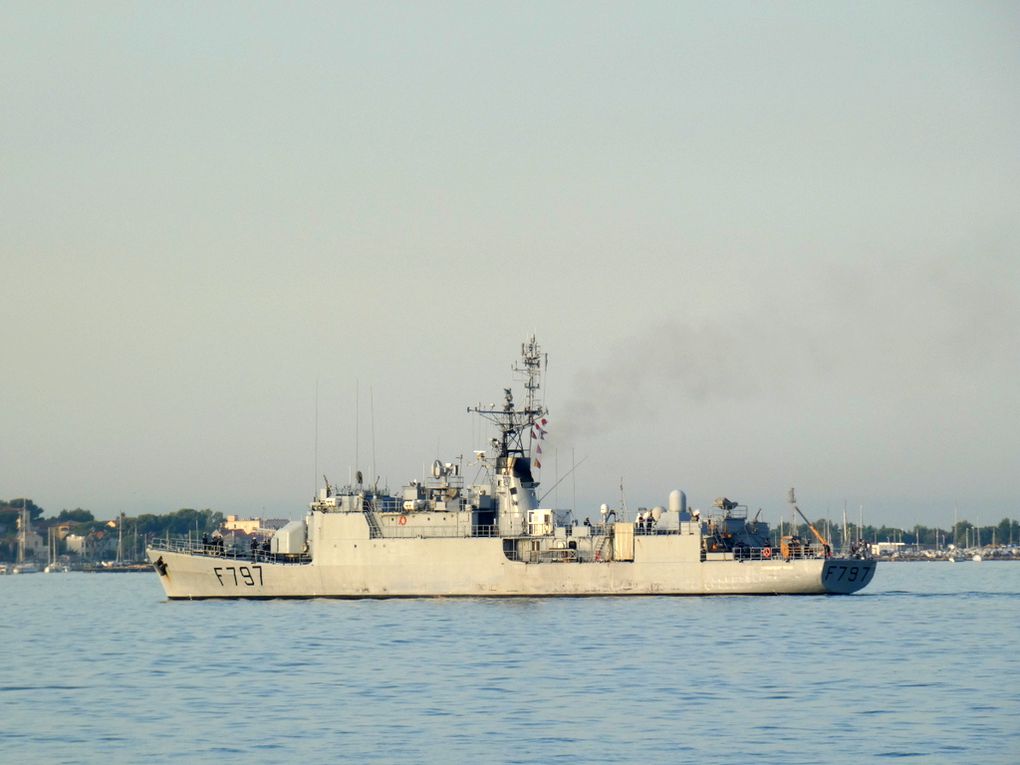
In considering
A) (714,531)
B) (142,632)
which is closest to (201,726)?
(142,632)

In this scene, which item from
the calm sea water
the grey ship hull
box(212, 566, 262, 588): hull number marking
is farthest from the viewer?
box(212, 566, 262, 588): hull number marking

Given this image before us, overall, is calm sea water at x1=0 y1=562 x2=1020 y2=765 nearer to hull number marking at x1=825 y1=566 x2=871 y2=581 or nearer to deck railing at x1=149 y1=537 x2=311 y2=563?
hull number marking at x1=825 y1=566 x2=871 y2=581

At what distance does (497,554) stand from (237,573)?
34.4 feet

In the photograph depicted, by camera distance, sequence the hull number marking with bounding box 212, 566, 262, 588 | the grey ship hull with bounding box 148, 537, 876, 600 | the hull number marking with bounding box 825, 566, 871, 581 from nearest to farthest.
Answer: the grey ship hull with bounding box 148, 537, 876, 600 < the hull number marking with bounding box 825, 566, 871, 581 < the hull number marking with bounding box 212, 566, 262, 588

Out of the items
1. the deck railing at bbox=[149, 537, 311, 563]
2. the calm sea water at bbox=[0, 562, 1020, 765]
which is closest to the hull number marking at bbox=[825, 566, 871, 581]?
the calm sea water at bbox=[0, 562, 1020, 765]

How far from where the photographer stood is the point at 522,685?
99.9 feet

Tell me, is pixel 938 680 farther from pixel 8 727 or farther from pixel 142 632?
pixel 142 632

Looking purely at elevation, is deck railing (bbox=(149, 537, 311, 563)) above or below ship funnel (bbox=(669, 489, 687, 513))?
below

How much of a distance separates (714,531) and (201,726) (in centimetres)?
3331

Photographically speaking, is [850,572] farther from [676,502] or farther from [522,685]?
[522,685]

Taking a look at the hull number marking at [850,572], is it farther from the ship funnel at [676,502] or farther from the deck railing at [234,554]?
the deck railing at [234,554]

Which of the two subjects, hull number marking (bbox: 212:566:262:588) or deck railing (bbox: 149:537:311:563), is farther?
deck railing (bbox: 149:537:311:563)

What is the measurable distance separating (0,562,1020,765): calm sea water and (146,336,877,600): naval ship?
3328 millimetres

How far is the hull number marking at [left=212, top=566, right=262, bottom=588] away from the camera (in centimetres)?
5616
